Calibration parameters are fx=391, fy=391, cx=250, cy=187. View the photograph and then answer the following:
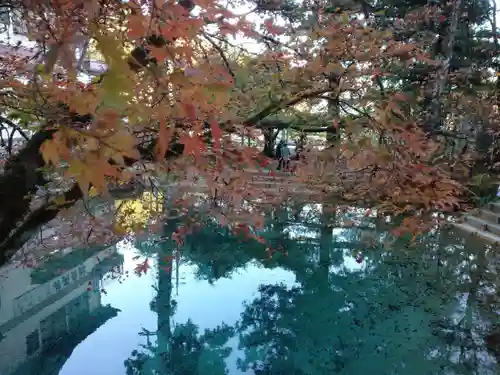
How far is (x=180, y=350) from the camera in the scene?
14.4ft

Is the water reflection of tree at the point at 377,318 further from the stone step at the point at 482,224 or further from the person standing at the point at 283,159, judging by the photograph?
the person standing at the point at 283,159

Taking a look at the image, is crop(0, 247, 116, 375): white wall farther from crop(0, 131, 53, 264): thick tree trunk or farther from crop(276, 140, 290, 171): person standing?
crop(0, 131, 53, 264): thick tree trunk

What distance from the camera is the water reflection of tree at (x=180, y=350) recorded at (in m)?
4.07

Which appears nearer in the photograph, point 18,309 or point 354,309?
point 18,309

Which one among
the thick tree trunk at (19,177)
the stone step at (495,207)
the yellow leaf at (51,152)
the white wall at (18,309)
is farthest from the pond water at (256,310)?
the yellow leaf at (51,152)

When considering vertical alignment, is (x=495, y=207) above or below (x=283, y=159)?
below

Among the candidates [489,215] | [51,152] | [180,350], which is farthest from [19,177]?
[489,215]

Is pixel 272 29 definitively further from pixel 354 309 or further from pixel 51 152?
pixel 354 309

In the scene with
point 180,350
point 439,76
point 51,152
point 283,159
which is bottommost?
point 180,350

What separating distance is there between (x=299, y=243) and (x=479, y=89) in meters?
5.75

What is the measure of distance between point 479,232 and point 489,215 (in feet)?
2.26

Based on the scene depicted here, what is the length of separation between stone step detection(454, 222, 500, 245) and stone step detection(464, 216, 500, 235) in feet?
0.22

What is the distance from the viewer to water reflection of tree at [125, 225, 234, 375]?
160 inches

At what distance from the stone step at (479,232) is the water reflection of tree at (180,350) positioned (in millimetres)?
5671
